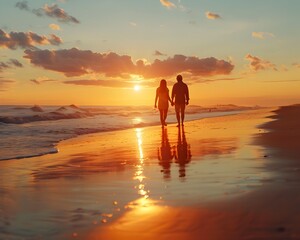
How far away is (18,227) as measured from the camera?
3756mm

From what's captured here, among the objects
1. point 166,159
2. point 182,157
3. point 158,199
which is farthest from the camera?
point 182,157

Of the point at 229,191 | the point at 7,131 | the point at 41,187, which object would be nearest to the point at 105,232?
the point at 229,191

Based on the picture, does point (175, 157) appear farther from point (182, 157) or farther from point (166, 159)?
point (166, 159)

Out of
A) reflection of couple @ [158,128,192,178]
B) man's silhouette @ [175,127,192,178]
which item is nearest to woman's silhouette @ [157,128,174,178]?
reflection of couple @ [158,128,192,178]

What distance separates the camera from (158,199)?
4555 millimetres

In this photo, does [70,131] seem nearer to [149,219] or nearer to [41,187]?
[41,187]

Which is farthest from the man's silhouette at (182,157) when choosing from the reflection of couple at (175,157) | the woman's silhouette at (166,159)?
the woman's silhouette at (166,159)

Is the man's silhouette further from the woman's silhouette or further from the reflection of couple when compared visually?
the woman's silhouette

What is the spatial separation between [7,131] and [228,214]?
15.9m

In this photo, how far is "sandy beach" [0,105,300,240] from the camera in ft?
11.3

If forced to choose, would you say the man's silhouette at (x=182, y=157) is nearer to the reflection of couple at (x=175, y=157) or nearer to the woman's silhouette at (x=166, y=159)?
the reflection of couple at (x=175, y=157)

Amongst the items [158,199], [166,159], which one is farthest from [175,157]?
[158,199]

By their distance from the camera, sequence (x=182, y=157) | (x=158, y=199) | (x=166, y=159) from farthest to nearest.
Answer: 1. (x=182, y=157)
2. (x=166, y=159)
3. (x=158, y=199)

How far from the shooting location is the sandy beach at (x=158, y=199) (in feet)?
11.3
